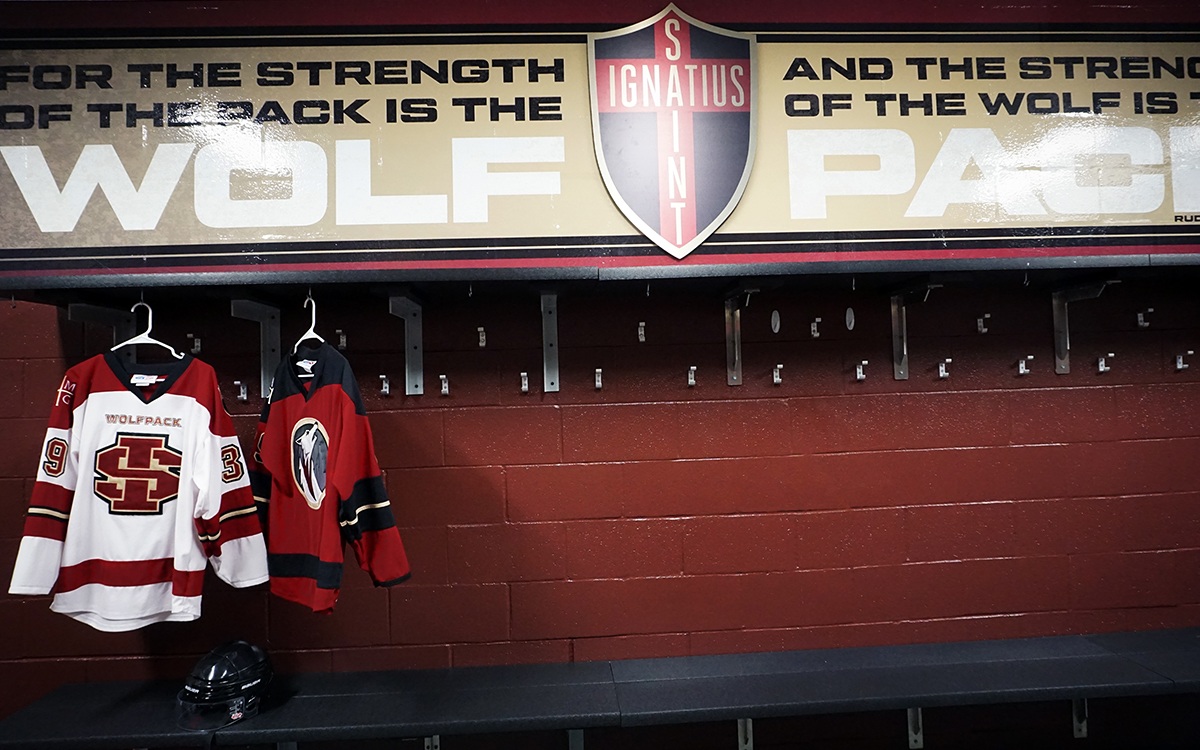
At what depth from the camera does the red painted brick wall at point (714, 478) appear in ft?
7.13

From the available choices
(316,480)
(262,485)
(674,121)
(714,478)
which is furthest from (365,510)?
(674,121)

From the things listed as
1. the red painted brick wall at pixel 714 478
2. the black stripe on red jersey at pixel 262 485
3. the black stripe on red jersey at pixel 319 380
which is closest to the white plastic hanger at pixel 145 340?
the red painted brick wall at pixel 714 478

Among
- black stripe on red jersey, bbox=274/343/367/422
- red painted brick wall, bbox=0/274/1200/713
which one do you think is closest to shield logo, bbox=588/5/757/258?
red painted brick wall, bbox=0/274/1200/713

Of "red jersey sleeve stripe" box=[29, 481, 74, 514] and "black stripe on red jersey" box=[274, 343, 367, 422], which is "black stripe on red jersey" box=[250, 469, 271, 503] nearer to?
"black stripe on red jersey" box=[274, 343, 367, 422]

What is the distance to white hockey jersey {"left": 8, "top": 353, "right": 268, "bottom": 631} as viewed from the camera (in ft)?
5.91

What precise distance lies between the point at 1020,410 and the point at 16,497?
130 inches

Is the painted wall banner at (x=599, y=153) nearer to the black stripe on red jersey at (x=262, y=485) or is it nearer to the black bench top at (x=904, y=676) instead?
the black stripe on red jersey at (x=262, y=485)

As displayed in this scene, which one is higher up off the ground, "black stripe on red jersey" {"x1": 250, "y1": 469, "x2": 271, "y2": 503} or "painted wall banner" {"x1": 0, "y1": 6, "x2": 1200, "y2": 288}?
"painted wall banner" {"x1": 0, "y1": 6, "x2": 1200, "y2": 288}

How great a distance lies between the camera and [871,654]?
2.18 m

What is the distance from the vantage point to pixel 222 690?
1.83 metres

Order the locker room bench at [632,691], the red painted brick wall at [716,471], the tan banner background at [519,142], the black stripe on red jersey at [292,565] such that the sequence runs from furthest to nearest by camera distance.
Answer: the red painted brick wall at [716,471] < the tan banner background at [519,142] < the black stripe on red jersey at [292,565] < the locker room bench at [632,691]

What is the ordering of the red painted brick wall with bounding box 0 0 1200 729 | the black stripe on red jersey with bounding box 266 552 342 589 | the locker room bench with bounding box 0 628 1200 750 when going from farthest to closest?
the red painted brick wall with bounding box 0 0 1200 729
the black stripe on red jersey with bounding box 266 552 342 589
the locker room bench with bounding box 0 628 1200 750

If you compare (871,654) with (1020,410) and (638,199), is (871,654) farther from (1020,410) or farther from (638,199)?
(638,199)

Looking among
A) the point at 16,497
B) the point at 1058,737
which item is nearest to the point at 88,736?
the point at 16,497
